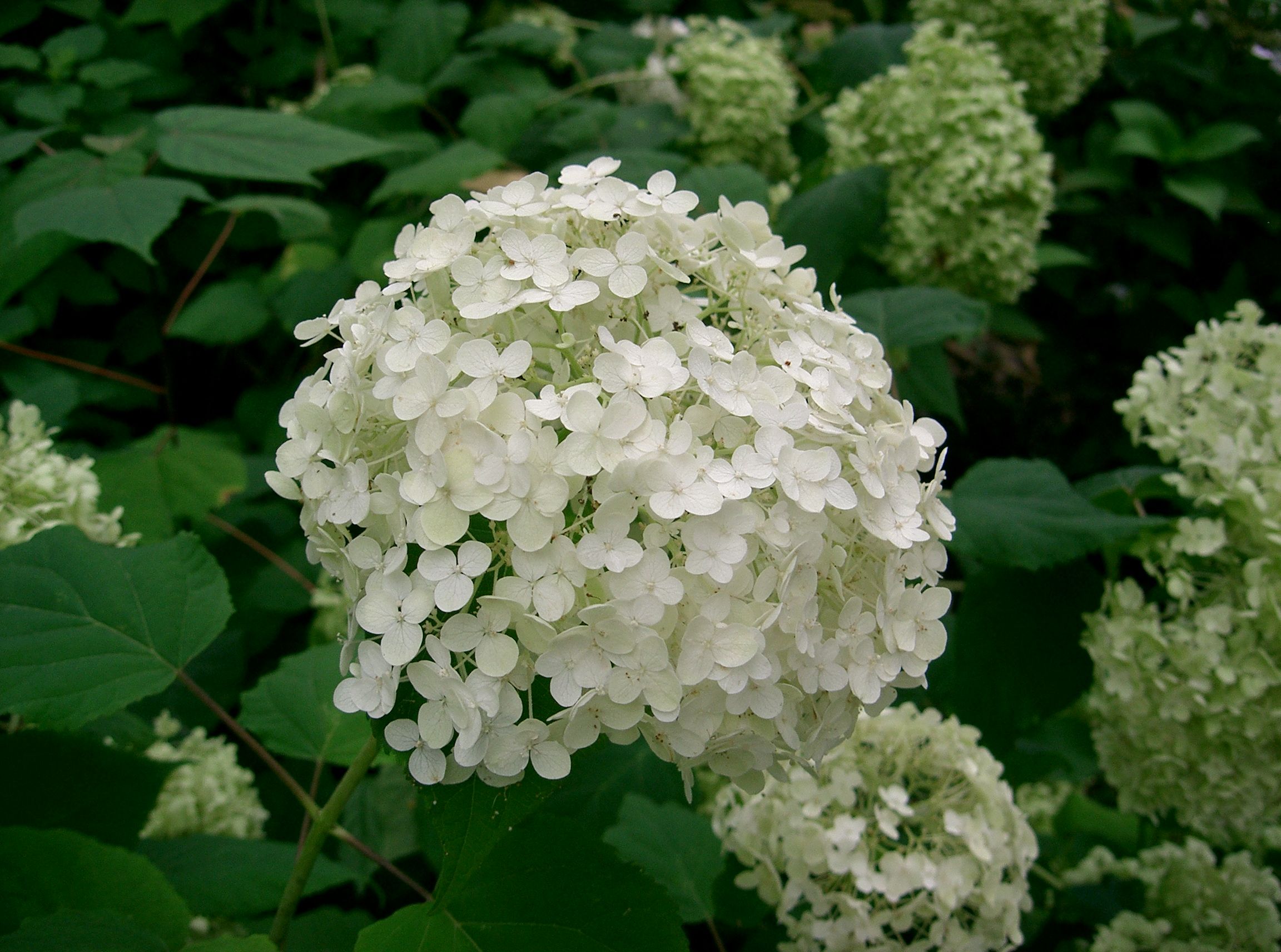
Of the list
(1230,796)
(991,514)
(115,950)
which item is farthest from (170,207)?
(1230,796)

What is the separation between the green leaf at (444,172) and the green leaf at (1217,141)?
10.2 ft

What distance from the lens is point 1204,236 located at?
4.37 m

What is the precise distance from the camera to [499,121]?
10.4ft

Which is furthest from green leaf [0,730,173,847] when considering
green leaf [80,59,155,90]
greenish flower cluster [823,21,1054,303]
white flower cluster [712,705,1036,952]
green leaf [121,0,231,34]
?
green leaf [121,0,231,34]

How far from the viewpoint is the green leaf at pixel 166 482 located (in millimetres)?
2291

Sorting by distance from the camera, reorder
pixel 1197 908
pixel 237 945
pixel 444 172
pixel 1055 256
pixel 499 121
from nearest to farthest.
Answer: pixel 237 945 → pixel 1197 908 → pixel 444 172 → pixel 499 121 → pixel 1055 256

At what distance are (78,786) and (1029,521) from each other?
1.73 meters

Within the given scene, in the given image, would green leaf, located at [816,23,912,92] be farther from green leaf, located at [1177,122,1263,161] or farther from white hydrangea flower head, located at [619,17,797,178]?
green leaf, located at [1177,122,1263,161]

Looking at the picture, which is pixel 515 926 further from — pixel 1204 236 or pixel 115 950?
pixel 1204 236

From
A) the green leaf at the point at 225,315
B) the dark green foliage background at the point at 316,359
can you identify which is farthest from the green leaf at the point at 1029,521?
the green leaf at the point at 225,315

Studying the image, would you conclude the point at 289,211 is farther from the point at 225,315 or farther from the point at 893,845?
the point at 893,845

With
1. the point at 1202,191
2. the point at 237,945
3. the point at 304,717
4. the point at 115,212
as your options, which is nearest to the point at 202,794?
the point at 304,717

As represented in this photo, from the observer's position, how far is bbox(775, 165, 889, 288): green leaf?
251cm

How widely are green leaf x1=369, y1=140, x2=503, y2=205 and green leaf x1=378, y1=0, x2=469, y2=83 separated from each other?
88 centimetres
